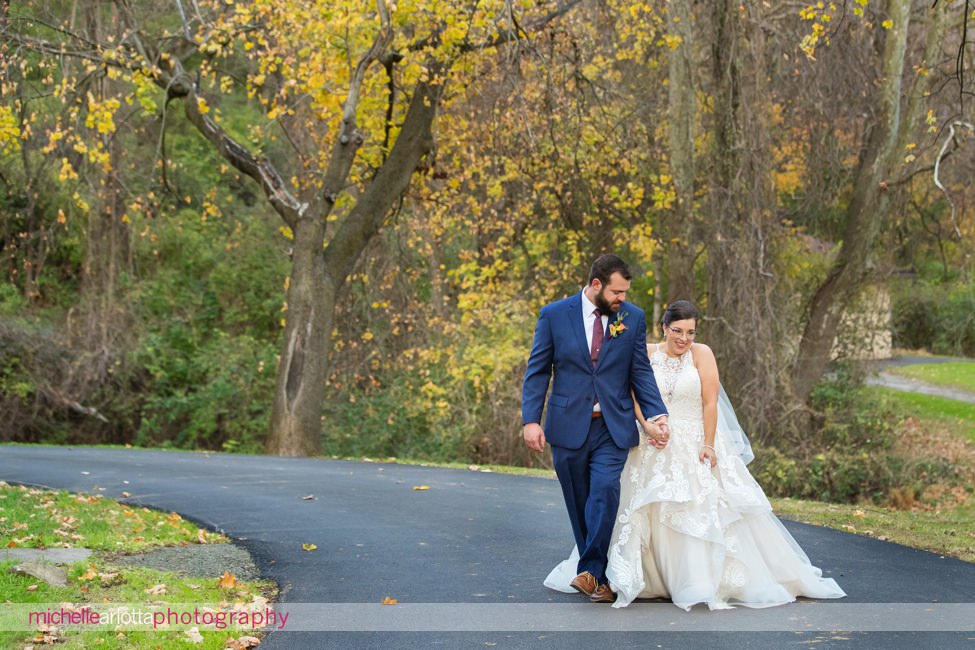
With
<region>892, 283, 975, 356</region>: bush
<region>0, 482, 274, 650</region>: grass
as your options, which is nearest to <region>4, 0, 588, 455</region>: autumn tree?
<region>0, 482, 274, 650</region>: grass

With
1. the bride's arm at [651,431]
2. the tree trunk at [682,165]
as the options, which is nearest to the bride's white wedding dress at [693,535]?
the bride's arm at [651,431]

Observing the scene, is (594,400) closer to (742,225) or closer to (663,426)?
(663,426)

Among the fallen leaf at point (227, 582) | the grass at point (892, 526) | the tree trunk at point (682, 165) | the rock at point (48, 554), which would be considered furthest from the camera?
the tree trunk at point (682, 165)

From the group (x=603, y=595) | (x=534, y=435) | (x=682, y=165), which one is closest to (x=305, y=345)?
(x=682, y=165)

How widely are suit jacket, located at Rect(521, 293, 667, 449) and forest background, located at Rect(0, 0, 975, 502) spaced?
8.58 metres

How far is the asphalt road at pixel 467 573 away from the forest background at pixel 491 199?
20.6 ft

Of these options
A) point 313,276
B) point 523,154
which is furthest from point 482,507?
point 523,154

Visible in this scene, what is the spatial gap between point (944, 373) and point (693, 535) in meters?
30.5

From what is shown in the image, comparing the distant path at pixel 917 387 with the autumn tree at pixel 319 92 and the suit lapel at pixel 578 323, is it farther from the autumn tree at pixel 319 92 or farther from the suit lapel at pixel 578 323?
the suit lapel at pixel 578 323

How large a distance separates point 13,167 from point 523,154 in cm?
1378

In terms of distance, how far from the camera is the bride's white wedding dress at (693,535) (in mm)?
7430

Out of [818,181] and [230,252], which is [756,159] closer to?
[818,181]

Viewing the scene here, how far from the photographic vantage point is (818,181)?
22.8 metres

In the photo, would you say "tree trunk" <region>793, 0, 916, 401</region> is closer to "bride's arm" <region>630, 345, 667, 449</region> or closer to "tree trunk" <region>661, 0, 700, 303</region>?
"tree trunk" <region>661, 0, 700, 303</region>
